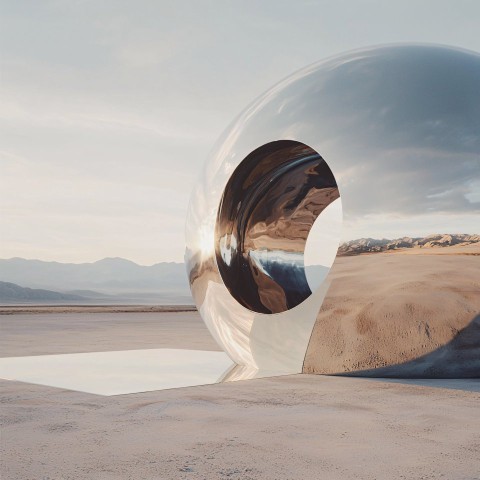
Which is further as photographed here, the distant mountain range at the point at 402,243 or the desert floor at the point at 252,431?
the distant mountain range at the point at 402,243

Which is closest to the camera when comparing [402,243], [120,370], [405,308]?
[402,243]

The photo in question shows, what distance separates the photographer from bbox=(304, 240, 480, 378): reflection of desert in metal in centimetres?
639

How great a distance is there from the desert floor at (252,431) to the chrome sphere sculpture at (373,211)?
433 millimetres

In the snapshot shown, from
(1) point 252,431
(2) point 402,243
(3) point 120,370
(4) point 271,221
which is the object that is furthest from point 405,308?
(4) point 271,221

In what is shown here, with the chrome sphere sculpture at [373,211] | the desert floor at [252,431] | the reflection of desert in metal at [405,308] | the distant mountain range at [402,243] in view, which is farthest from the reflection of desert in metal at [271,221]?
the desert floor at [252,431]

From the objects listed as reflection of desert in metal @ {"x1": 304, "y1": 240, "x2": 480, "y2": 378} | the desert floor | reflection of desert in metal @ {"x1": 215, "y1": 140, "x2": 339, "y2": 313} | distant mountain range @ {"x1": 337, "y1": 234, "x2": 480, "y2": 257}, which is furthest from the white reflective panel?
distant mountain range @ {"x1": 337, "y1": 234, "x2": 480, "y2": 257}

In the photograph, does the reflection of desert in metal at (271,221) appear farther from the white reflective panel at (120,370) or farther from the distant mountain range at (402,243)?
the distant mountain range at (402,243)

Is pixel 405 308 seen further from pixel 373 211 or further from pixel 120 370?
pixel 120 370

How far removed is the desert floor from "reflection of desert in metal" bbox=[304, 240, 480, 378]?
0.28 meters

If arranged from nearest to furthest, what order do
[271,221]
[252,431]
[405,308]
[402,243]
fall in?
[252,431] → [402,243] → [405,308] → [271,221]

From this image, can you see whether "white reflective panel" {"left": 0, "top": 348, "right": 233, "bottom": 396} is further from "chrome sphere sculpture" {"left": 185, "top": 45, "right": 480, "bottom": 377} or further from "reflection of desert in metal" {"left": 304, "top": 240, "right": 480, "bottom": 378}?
"reflection of desert in metal" {"left": 304, "top": 240, "right": 480, "bottom": 378}

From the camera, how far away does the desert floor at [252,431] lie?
11.6 feet

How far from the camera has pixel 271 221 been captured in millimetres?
10047

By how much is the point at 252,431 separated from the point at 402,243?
8.93 feet
